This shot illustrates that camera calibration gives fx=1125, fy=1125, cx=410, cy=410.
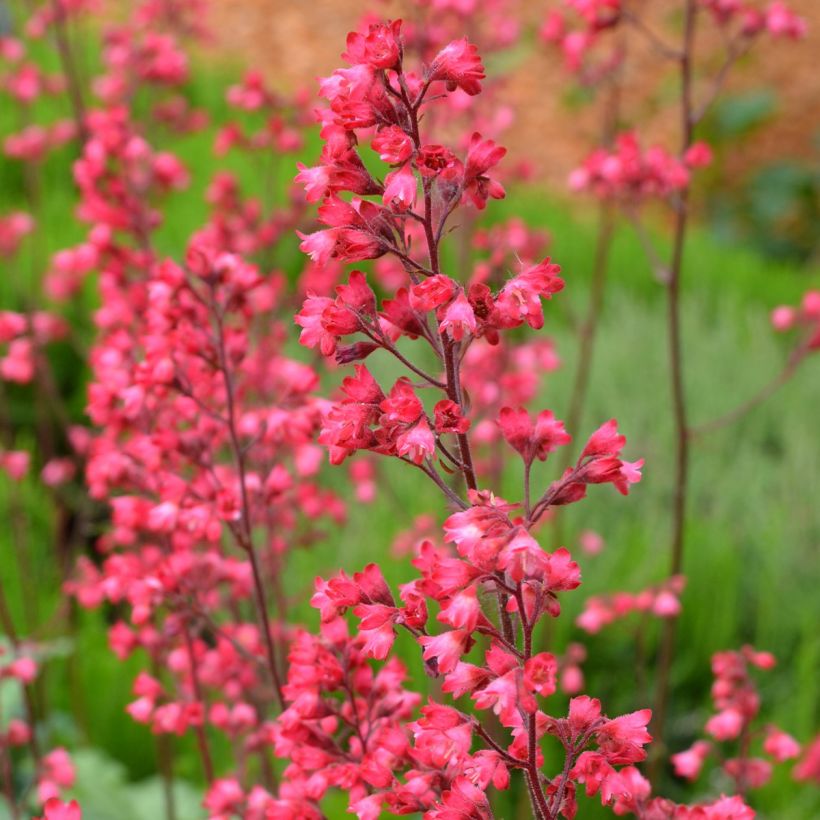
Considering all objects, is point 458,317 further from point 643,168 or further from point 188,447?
point 643,168

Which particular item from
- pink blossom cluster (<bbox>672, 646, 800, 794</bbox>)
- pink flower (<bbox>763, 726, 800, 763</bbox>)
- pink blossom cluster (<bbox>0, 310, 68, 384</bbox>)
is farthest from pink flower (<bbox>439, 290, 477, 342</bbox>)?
pink blossom cluster (<bbox>0, 310, 68, 384</bbox>)

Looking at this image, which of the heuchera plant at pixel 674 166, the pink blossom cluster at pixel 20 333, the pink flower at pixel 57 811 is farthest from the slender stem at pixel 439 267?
the pink blossom cluster at pixel 20 333

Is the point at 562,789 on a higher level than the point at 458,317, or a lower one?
lower

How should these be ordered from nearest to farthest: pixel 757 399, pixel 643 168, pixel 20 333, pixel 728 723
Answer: pixel 728 723, pixel 757 399, pixel 643 168, pixel 20 333

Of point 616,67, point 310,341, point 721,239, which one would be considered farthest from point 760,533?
point 721,239

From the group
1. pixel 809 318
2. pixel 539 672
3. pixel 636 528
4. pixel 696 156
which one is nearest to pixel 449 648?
pixel 539 672

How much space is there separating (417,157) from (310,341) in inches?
8.9

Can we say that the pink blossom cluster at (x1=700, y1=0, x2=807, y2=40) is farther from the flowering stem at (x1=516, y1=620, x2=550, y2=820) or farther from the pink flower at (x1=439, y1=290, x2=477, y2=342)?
the flowering stem at (x1=516, y1=620, x2=550, y2=820)

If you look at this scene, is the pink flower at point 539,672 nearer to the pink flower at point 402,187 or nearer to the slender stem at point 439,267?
the slender stem at point 439,267

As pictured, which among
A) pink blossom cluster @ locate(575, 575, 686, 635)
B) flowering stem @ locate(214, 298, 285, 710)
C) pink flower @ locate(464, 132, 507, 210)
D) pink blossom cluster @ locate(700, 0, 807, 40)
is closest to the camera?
pink flower @ locate(464, 132, 507, 210)

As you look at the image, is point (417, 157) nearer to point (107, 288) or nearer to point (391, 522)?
point (107, 288)

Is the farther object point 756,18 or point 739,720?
point 756,18

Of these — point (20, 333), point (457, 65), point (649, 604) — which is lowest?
point (649, 604)

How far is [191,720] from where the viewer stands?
1.62 m
